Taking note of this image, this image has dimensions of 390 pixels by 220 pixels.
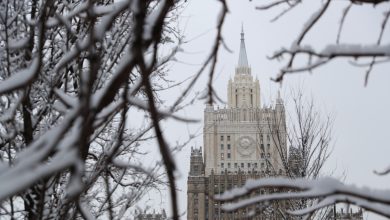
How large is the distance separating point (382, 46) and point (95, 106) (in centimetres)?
109

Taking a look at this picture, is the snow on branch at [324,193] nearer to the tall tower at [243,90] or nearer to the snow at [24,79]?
the snow at [24,79]

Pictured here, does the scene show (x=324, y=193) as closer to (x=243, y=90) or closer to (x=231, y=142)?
(x=231, y=142)

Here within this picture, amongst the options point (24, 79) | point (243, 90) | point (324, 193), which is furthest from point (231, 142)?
point (24, 79)

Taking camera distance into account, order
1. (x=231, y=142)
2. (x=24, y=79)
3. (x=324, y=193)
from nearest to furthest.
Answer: (x=24, y=79), (x=324, y=193), (x=231, y=142)

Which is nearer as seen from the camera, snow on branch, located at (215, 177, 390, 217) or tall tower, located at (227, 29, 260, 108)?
snow on branch, located at (215, 177, 390, 217)

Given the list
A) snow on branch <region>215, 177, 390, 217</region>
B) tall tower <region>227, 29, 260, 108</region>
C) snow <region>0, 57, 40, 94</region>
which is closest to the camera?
snow <region>0, 57, 40, 94</region>

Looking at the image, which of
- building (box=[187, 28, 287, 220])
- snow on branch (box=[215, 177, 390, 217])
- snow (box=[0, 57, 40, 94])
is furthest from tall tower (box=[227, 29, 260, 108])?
snow (box=[0, 57, 40, 94])

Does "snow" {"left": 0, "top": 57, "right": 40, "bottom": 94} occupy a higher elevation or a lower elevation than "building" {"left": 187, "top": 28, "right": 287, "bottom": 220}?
lower

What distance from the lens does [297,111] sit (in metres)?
13.4

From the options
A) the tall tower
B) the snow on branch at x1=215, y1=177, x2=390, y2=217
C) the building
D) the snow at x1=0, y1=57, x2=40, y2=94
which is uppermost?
the tall tower

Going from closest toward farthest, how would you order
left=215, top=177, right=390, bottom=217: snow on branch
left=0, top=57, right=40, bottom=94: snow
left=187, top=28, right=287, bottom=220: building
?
left=0, top=57, right=40, bottom=94: snow, left=215, top=177, right=390, bottom=217: snow on branch, left=187, top=28, right=287, bottom=220: building

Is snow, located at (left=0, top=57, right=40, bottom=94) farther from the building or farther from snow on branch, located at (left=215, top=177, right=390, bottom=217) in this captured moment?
the building

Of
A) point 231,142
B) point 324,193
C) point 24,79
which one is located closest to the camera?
point 24,79

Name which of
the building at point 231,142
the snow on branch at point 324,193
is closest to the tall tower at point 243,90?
the building at point 231,142
